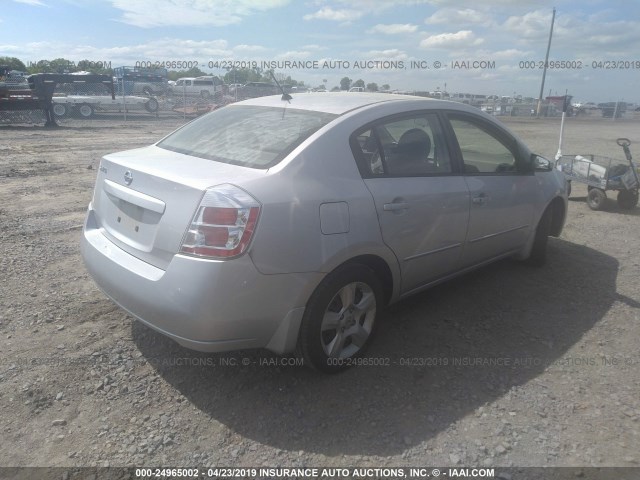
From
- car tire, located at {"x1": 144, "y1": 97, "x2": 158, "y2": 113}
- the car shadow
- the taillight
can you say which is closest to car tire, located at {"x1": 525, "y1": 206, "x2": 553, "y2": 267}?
the car shadow

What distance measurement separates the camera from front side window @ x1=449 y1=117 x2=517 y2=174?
3977 mm

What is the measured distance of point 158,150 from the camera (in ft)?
11.6

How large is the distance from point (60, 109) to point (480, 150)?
943 inches

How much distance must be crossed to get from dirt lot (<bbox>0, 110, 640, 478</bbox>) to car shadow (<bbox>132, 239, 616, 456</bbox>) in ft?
0.04

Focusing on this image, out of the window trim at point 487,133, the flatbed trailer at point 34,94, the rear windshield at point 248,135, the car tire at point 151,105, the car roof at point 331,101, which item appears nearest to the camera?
the rear windshield at point 248,135

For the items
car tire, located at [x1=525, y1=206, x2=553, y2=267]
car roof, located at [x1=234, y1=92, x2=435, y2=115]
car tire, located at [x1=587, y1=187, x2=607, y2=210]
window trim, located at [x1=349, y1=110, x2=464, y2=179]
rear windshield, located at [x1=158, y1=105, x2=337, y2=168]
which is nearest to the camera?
rear windshield, located at [x1=158, y1=105, x2=337, y2=168]

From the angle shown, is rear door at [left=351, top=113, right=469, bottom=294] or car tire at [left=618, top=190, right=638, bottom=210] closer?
rear door at [left=351, top=113, right=469, bottom=294]

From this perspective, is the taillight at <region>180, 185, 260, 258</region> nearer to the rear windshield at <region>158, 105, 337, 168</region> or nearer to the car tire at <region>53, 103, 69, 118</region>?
the rear windshield at <region>158, 105, 337, 168</region>

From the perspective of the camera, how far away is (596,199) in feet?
25.3

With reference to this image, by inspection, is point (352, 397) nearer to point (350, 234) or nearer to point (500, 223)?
point (350, 234)

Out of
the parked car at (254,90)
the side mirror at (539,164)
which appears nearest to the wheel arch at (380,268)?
the side mirror at (539,164)

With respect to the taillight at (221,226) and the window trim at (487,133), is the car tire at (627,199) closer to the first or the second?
the window trim at (487,133)

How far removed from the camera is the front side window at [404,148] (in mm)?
3266

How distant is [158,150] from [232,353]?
1517 mm
